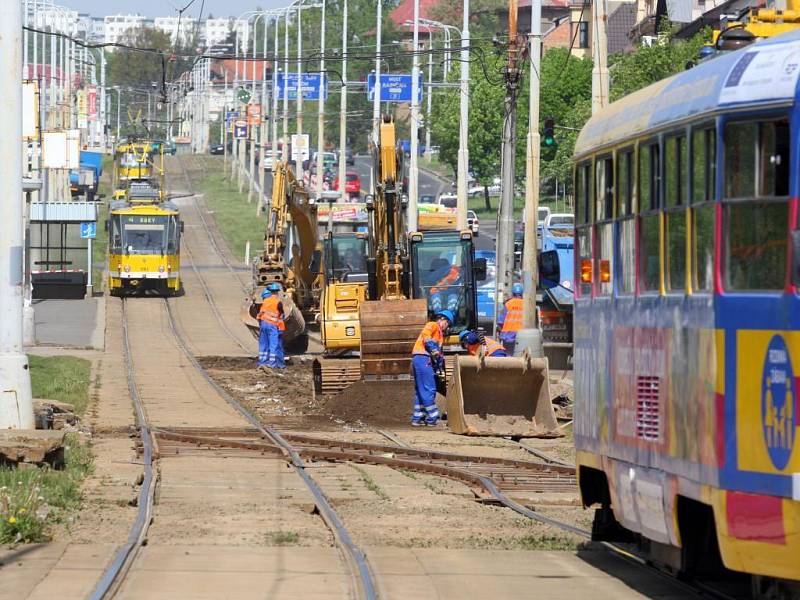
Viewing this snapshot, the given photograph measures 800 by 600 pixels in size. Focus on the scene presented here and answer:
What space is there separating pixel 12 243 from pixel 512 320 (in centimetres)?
1611

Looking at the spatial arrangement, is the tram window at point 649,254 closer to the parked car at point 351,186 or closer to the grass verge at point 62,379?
the grass verge at point 62,379

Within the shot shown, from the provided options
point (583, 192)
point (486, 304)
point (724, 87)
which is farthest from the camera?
point (486, 304)

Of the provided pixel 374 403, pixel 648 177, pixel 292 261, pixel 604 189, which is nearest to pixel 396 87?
pixel 292 261

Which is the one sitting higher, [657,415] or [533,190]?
[533,190]

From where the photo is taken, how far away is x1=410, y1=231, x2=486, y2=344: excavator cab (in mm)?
30703

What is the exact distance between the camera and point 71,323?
50.4m

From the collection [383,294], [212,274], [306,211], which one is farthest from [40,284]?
[383,294]

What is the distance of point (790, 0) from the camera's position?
12.1m

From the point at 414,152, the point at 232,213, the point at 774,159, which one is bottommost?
the point at 774,159

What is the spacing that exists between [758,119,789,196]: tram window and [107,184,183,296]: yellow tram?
5137 centimetres

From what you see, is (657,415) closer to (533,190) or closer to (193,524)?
(193,524)

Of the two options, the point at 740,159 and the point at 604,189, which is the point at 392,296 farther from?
the point at 740,159

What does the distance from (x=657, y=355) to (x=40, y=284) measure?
173 feet

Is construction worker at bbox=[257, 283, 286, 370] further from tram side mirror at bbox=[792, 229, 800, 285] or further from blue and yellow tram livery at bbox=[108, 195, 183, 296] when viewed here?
tram side mirror at bbox=[792, 229, 800, 285]
